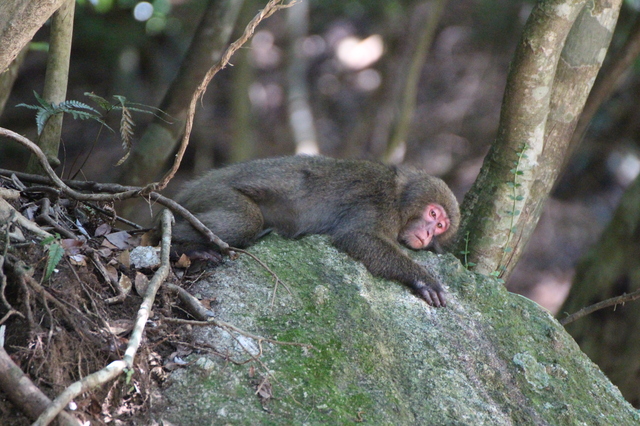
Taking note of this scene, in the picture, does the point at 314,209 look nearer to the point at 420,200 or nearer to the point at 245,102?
the point at 420,200

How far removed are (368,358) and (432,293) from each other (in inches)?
37.4

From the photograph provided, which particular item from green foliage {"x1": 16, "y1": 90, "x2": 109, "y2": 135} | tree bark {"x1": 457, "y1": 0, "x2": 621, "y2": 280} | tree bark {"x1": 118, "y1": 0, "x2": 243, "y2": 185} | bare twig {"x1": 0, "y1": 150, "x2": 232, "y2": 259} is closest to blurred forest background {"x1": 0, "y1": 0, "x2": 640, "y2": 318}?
tree bark {"x1": 118, "y1": 0, "x2": 243, "y2": 185}

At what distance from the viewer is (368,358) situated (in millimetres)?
3746

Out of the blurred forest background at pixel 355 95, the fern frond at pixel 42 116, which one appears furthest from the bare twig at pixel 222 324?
the blurred forest background at pixel 355 95

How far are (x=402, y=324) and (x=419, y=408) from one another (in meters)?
0.67

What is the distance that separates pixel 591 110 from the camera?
6414 mm

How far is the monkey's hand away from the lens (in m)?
4.49

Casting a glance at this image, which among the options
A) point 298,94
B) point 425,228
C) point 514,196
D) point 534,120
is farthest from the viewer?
point 298,94

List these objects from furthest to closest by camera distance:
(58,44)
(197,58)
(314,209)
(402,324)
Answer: (197,58) → (314,209) → (58,44) → (402,324)

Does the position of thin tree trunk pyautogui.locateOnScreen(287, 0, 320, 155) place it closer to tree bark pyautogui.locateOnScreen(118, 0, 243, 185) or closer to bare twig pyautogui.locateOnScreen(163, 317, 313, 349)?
tree bark pyautogui.locateOnScreen(118, 0, 243, 185)

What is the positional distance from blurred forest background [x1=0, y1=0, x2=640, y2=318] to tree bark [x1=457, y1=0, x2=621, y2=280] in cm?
489

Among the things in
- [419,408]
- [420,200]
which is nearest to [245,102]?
[420,200]

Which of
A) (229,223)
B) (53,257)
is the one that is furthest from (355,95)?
(53,257)

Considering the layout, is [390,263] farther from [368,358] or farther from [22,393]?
[22,393]
